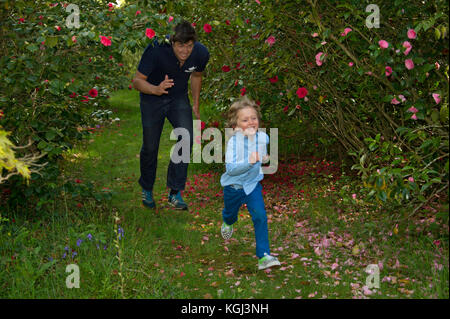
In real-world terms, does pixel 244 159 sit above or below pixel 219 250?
above

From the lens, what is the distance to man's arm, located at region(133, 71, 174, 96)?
5.31 meters

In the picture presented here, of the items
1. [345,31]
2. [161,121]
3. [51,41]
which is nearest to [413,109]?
[345,31]

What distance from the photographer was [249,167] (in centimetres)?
426

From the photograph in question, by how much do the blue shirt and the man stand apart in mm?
1342

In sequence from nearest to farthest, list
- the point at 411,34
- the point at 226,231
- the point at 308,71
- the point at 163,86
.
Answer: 1. the point at 411,34
2. the point at 226,231
3. the point at 163,86
4. the point at 308,71

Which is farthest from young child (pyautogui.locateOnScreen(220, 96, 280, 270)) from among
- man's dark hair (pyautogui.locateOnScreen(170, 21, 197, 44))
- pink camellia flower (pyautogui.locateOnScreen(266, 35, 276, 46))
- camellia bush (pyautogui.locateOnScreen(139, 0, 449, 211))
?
man's dark hair (pyautogui.locateOnScreen(170, 21, 197, 44))

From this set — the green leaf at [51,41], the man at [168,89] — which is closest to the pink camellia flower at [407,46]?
the man at [168,89]

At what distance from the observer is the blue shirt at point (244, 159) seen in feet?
13.9

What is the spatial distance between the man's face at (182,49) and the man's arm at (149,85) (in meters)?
0.29

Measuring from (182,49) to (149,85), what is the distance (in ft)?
1.74

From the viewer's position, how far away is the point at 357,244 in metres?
4.47

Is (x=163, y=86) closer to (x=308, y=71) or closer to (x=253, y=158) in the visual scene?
(x=308, y=71)
